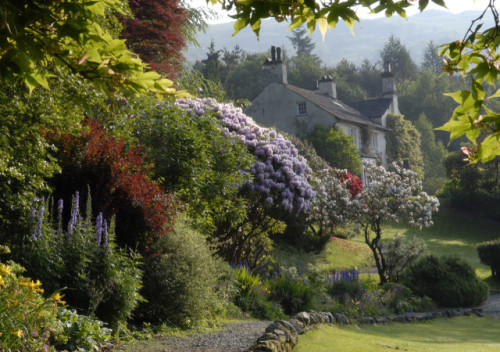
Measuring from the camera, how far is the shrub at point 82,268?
6.73 metres

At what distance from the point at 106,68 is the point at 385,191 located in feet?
54.4

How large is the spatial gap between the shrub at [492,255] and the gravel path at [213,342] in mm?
15925

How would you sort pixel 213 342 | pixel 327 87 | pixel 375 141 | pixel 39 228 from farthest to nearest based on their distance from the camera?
pixel 327 87 → pixel 375 141 → pixel 213 342 → pixel 39 228

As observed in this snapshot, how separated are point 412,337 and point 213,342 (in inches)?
207

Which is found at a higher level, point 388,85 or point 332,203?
point 388,85

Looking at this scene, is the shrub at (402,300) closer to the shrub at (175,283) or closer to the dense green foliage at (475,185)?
the shrub at (175,283)

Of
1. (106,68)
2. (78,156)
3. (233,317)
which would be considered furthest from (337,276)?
(106,68)

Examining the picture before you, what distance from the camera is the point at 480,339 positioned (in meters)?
11.2

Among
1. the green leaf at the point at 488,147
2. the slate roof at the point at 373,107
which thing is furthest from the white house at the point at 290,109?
the green leaf at the point at 488,147

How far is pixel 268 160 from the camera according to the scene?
14828 mm

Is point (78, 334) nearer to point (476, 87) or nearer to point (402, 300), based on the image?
point (476, 87)

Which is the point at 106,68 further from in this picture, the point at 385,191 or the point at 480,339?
the point at 385,191

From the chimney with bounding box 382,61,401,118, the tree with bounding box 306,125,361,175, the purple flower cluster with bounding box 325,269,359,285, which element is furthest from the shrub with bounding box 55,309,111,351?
the chimney with bounding box 382,61,401,118

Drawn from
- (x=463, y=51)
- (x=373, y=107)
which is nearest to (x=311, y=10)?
(x=463, y=51)
